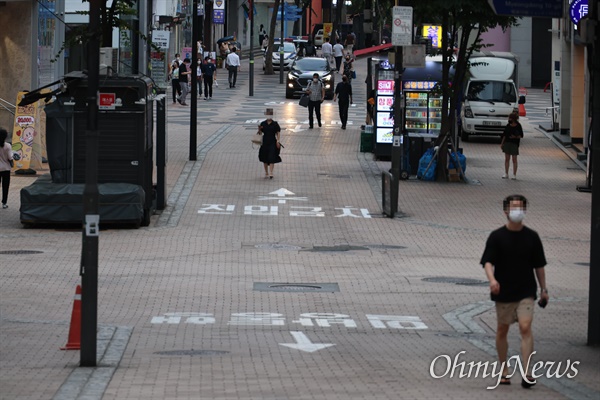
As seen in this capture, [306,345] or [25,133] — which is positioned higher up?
[25,133]

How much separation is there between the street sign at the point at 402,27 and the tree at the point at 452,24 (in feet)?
12.2

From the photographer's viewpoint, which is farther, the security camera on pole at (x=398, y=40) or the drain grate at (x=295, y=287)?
the security camera on pole at (x=398, y=40)

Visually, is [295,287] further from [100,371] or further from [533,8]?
[100,371]

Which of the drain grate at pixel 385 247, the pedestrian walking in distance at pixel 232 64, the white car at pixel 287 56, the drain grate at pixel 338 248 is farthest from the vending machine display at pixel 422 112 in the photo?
the white car at pixel 287 56

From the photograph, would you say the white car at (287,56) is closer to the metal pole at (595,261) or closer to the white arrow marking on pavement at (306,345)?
the metal pole at (595,261)

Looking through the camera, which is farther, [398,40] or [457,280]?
[398,40]

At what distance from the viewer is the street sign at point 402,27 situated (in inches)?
1049

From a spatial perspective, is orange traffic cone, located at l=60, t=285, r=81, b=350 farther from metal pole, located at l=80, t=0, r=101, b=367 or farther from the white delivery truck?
the white delivery truck

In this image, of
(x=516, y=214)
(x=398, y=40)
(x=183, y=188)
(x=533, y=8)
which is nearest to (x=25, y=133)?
(x=183, y=188)

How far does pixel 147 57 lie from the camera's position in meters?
52.1

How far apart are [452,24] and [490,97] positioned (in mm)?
13318

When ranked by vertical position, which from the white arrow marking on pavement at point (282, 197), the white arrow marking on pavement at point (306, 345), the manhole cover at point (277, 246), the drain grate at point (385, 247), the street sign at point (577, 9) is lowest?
the drain grate at point (385, 247)

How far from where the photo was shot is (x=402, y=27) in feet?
88.1

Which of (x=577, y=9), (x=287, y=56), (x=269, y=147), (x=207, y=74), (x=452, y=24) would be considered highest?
(x=577, y=9)
